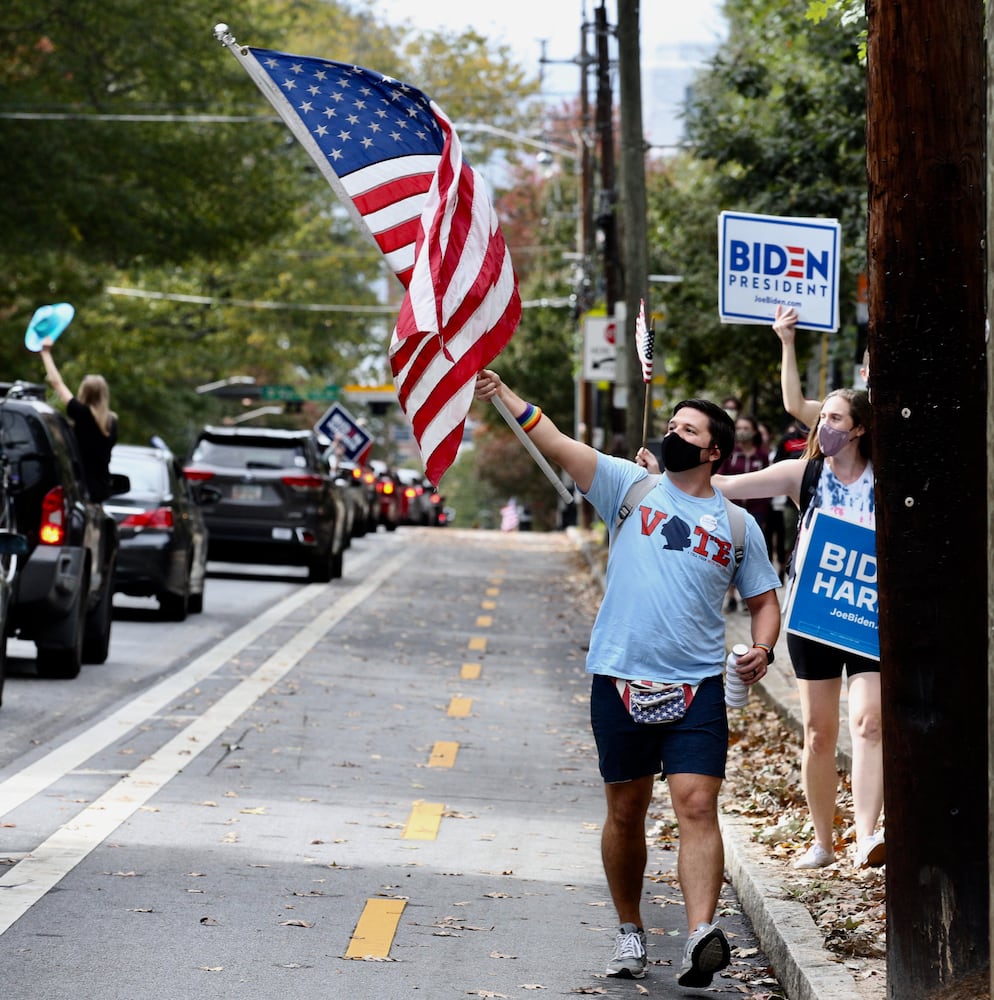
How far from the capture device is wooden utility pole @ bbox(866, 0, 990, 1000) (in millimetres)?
5711

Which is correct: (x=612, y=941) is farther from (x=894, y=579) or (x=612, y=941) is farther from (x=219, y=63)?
(x=219, y=63)

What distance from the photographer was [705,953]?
6.38 metres

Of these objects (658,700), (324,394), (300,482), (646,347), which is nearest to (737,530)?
(658,700)

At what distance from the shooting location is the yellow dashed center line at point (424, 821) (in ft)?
29.8

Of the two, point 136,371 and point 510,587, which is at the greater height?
point 136,371

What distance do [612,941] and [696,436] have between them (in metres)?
1.83

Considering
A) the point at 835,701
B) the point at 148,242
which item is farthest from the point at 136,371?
the point at 835,701

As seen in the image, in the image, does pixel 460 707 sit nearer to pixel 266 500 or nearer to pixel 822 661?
pixel 822 661

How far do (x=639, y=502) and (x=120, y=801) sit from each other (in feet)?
11.9

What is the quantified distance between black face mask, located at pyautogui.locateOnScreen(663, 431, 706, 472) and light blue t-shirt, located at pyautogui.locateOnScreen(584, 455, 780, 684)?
94mm

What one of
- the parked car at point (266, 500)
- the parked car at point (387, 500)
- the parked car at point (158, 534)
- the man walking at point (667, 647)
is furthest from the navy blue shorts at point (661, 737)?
the parked car at point (387, 500)

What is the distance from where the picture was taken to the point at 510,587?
89.1ft

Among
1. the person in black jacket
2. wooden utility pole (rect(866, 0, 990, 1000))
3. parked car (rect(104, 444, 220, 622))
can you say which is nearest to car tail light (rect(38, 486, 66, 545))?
the person in black jacket

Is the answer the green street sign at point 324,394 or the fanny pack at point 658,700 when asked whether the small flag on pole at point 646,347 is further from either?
the green street sign at point 324,394
